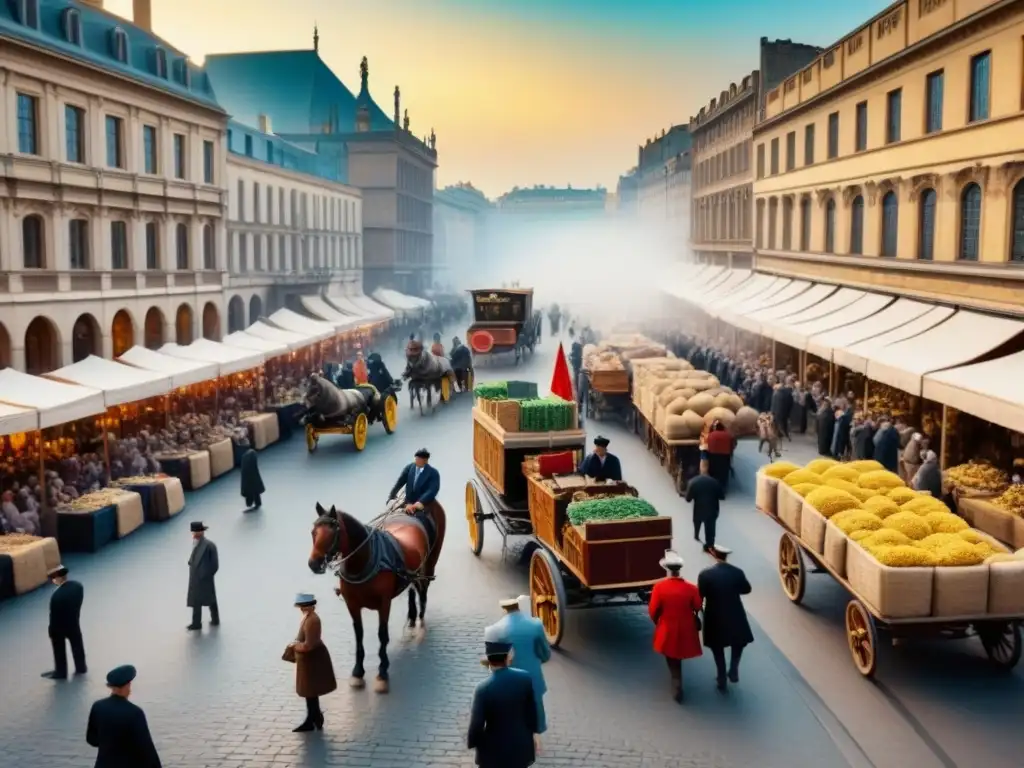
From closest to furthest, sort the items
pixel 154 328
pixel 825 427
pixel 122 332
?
pixel 825 427 < pixel 122 332 < pixel 154 328

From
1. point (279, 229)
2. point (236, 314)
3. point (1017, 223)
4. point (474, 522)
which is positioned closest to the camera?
point (474, 522)

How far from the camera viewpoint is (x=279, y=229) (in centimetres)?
5116

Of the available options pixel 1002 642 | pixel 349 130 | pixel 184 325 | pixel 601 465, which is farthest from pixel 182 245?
pixel 349 130

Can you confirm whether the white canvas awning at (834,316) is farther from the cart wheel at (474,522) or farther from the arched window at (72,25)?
the arched window at (72,25)

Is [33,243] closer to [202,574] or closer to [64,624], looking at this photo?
[202,574]

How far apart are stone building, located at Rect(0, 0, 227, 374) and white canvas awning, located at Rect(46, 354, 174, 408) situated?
733 cm

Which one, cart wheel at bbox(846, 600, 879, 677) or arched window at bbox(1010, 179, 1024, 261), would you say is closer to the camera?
cart wheel at bbox(846, 600, 879, 677)

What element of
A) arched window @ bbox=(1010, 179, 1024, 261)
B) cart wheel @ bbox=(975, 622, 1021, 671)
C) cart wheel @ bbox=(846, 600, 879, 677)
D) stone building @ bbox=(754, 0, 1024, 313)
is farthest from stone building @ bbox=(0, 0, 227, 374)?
cart wheel @ bbox=(975, 622, 1021, 671)

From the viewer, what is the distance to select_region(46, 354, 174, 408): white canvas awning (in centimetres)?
1977

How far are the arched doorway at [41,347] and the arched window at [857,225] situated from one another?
77.0 feet

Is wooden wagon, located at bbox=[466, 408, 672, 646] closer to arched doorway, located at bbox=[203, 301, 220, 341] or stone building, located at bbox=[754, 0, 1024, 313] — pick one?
stone building, located at bbox=[754, 0, 1024, 313]

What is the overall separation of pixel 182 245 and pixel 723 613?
32315 millimetres

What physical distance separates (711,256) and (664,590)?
47.8 metres

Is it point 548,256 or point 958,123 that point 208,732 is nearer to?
point 958,123
